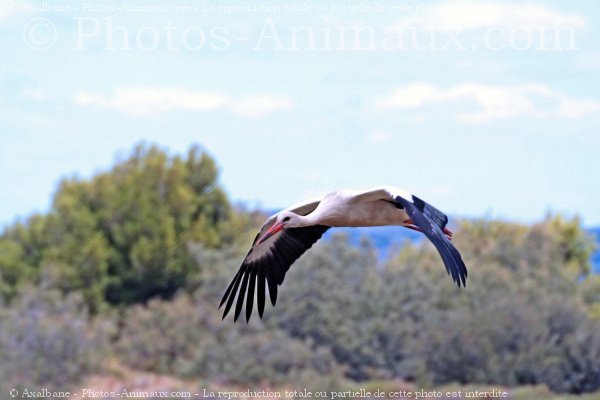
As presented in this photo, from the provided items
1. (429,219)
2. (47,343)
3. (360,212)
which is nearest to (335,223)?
(360,212)

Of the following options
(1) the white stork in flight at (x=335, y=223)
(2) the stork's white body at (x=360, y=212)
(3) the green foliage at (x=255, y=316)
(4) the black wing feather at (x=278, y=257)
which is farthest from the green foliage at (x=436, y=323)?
(2) the stork's white body at (x=360, y=212)

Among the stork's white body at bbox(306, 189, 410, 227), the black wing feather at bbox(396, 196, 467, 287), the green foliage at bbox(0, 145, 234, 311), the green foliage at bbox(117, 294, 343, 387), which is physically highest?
the green foliage at bbox(0, 145, 234, 311)

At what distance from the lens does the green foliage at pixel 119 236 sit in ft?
84.2

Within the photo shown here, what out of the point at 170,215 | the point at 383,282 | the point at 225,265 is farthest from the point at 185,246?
the point at 383,282

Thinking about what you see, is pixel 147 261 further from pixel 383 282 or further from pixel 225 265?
pixel 383 282

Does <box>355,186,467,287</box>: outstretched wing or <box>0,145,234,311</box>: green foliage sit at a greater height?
<box>0,145,234,311</box>: green foliage

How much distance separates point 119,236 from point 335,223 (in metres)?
17.9

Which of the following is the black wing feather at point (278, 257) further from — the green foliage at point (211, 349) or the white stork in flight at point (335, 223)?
the green foliage at point (211, 349)

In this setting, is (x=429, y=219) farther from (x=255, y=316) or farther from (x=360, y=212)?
(x=255, y=316)

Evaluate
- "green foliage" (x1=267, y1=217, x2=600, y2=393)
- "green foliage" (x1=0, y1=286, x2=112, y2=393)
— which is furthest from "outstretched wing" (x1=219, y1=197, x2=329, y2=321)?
"green foliage" (x1=267, y1=217, x2=600, y2=393)

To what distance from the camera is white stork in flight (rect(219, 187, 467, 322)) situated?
7.70m

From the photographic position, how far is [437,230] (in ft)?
25.4

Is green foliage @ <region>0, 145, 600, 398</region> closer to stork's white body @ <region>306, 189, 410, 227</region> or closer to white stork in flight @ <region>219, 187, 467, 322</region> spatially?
white stork in flight @ <region>219, 187, 467, 322</region>

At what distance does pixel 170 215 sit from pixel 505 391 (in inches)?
364
